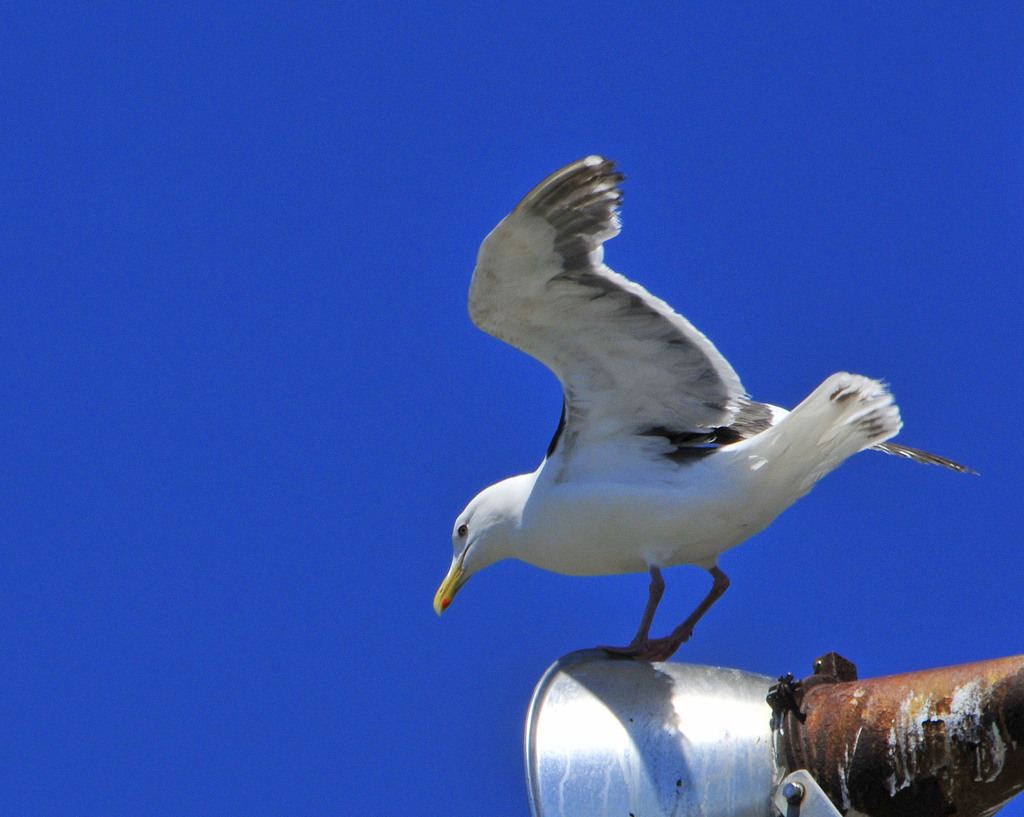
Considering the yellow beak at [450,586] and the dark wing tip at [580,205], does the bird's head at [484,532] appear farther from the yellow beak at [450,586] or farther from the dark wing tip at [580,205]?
the dark wing tip at [580,205]

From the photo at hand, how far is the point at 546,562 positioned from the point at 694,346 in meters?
1.04

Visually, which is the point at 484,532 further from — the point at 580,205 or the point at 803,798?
the point at 803,798

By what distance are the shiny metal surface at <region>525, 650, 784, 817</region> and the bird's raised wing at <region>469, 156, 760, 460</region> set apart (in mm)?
1688

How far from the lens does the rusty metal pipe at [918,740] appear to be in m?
2.90

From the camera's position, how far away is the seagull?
486 centimetres

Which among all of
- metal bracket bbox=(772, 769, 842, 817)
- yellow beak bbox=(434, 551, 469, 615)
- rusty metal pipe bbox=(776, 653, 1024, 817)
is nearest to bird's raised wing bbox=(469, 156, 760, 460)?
yellow beak bbox=(434, 551, 469, 615)

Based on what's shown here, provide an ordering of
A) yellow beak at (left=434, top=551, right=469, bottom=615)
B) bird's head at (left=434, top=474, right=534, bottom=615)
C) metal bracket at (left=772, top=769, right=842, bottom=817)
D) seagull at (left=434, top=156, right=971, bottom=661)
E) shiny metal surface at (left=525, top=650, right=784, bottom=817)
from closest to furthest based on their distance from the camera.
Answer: metal bracket at (left=772, top=769, right=842, bottom=817), shiny metal surface at (left=525, top=650, right=784, bottom=817), seagull at (left=434, top=156, right=971, bottom=661), bird's head at (left=434, top=474, right=534, bottom=615), yellow beak at (left=434, top=551, right=469, bottom=615)

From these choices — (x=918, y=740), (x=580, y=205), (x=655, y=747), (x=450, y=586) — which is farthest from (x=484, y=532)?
(x=918, y=740)

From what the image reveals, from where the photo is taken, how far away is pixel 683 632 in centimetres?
517

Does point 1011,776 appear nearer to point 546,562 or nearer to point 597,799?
point 597,799

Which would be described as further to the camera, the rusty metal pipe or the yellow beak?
the yellow beak

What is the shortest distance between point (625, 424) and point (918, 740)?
8.06 feet

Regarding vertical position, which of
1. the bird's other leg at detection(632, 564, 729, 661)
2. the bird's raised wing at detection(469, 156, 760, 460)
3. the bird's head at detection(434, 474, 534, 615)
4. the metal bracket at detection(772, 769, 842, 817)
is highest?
the bird's raised wing at detection(469, 156, 760, 460)

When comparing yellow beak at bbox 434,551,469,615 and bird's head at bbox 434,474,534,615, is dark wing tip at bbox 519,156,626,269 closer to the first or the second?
bird's head at bbox 434,474,534,615
